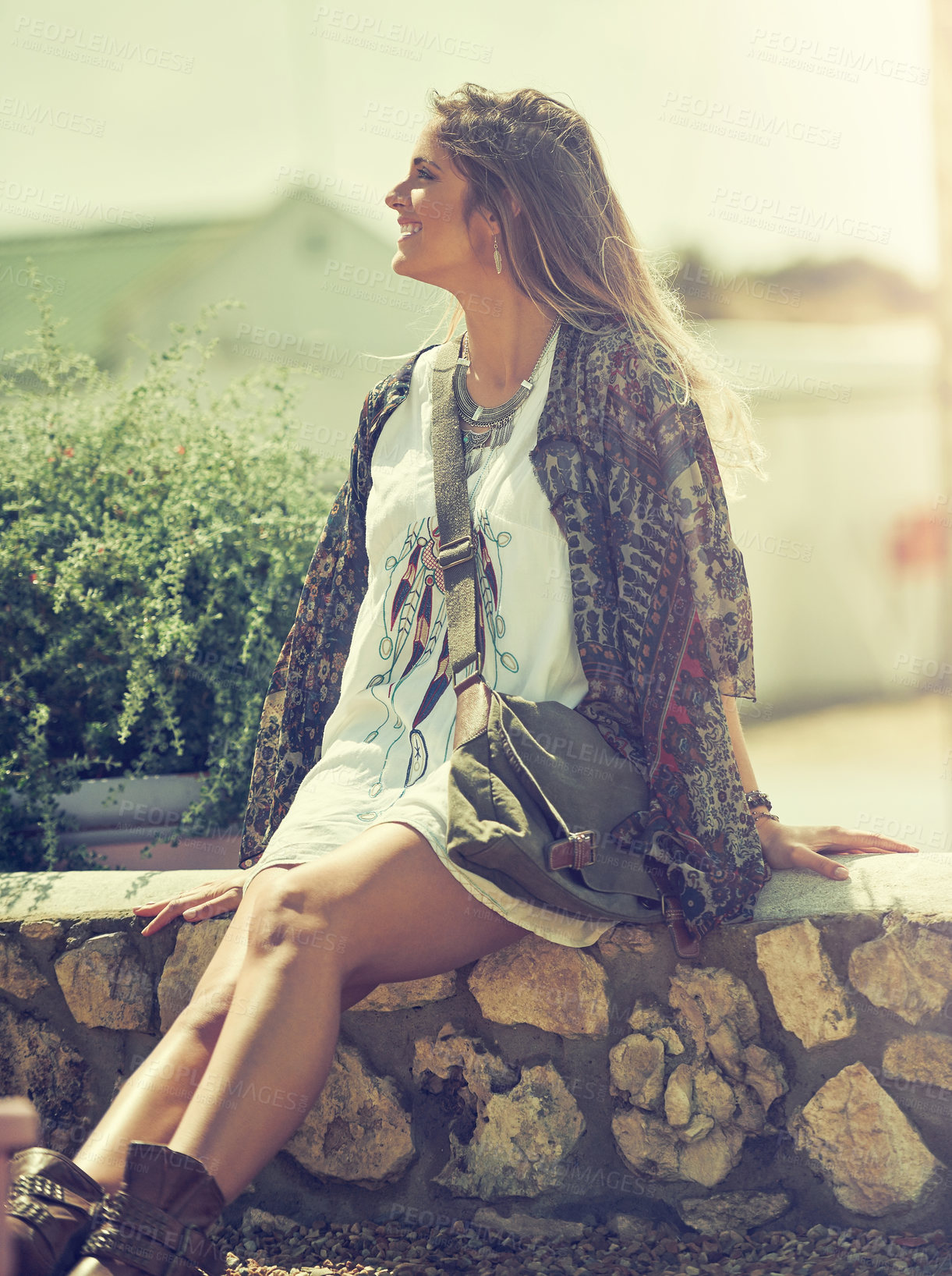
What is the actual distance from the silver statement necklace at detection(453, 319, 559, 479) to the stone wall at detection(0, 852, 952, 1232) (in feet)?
2.84

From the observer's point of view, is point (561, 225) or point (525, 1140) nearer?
point (525, 1140)

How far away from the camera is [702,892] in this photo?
1.80 meters

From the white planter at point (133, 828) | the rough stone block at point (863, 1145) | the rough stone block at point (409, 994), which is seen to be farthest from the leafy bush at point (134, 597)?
the rough stone block at point (863, 1145)

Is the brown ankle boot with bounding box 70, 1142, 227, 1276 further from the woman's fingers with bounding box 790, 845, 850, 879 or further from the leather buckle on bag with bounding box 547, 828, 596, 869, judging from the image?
the woman's fingers with bounding box 790, 845, 850, 879

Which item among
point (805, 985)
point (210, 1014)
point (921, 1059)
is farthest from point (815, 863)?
point (210, 1014)

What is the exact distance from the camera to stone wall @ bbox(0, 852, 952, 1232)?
1.78 m

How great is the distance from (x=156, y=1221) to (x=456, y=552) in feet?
3.55

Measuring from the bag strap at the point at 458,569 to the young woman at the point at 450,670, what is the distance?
0.03 m

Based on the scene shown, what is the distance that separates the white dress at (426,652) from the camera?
184cm

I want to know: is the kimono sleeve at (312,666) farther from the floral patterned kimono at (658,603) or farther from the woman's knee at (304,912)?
the woman's knee at (304,912)

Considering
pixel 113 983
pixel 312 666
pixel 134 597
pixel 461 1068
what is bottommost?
pixel 461 1068

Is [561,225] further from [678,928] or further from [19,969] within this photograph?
[19,969]

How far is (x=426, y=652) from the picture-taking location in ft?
6.66

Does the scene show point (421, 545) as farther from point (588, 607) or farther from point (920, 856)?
point (920, 856)
